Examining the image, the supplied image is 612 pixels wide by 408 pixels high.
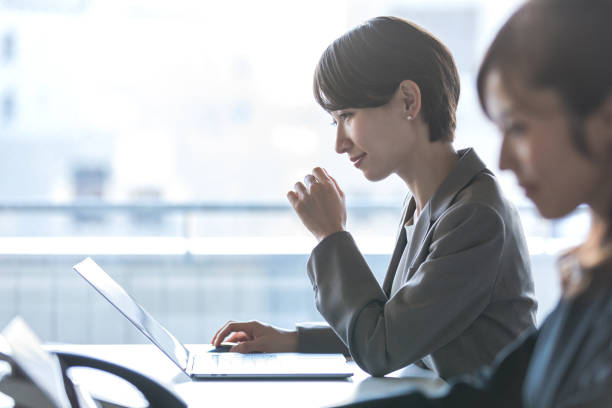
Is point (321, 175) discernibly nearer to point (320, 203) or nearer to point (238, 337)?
point (320, 203)

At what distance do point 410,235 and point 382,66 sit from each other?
287mm

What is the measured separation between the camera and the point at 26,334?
2.45ft

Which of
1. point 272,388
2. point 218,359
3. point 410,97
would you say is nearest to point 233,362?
point 218,359

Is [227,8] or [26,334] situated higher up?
[227,8]

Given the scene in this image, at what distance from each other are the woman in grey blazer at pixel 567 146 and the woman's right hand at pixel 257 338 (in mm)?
628

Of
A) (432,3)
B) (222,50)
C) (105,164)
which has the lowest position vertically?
(105,164)

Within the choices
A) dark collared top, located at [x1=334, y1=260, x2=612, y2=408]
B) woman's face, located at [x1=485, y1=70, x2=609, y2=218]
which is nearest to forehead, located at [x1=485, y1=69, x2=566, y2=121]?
woman's face, located at [x1=485, y1=70, x2=609, y2=218]

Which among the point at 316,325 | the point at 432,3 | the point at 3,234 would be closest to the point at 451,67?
the point at 316,325

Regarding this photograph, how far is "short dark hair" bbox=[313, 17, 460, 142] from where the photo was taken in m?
1.13

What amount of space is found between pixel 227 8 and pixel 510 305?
661 centimetres

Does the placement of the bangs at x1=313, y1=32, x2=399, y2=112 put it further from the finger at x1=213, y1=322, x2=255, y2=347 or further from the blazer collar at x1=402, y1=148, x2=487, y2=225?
Result: the finger at x1=213, y1=322, x2=255, y2=347

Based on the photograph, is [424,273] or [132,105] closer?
[424,273]

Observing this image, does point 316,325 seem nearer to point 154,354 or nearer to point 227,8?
point 154,354

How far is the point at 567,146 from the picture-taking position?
1.89ft
